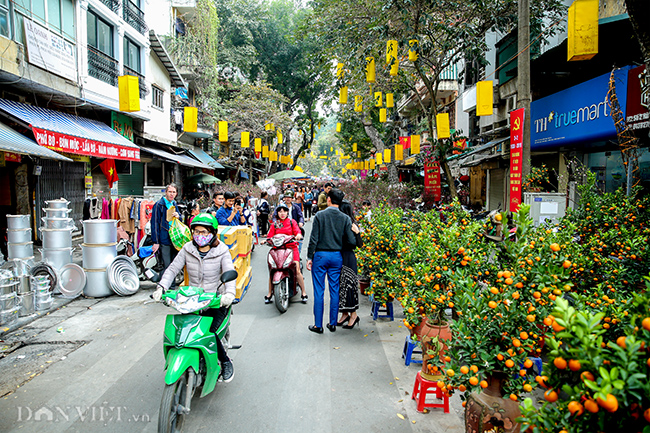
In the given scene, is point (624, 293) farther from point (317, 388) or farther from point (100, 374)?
point (100, 374)

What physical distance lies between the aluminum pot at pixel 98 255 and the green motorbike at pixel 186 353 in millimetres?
4452

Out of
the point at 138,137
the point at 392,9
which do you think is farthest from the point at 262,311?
the point at 138,137

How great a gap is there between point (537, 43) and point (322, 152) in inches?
2958

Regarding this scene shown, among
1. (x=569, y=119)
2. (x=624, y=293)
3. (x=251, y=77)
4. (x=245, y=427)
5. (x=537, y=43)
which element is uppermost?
(x=251, y=77)

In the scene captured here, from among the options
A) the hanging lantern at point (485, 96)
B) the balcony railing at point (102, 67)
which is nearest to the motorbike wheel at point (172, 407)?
the hanging lantern at point (485, 96)

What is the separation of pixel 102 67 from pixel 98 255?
8936mm

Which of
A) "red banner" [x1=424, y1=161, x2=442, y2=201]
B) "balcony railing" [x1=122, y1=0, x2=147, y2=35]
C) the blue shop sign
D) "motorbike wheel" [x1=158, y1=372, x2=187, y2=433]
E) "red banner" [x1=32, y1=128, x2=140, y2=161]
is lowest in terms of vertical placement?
"motorbike wheel" [x1=158, y1=372, x2=187, y2=433]

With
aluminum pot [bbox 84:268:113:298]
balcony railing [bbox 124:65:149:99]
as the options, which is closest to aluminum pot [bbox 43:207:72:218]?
aluminum pot [bbox 84:268:113:298]

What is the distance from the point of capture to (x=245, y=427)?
3227mm

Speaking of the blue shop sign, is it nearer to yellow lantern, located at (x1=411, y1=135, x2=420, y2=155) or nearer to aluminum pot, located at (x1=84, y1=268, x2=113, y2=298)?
yellow lantern, located at (x1=411, y1=135, x2=420, y2=155)

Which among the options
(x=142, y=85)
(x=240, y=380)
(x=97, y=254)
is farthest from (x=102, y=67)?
(x=240, y=380)

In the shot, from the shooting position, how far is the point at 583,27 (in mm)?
6863

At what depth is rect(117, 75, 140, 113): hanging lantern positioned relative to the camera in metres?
10.8

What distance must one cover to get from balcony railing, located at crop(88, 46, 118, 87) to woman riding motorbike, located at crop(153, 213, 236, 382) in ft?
37.4
